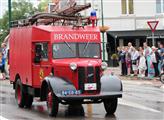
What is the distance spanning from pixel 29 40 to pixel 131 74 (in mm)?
15761

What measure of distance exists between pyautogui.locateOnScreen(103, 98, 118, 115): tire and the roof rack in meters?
2.47

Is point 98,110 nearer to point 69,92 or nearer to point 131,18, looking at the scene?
point 69,92

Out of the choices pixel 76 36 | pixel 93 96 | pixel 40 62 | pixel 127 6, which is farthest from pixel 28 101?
pixel 127 6

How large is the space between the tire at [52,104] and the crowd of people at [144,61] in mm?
12822

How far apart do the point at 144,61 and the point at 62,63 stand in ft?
49.1

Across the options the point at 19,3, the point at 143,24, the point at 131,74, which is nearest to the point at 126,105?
the point at 131,74

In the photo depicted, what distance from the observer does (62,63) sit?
575 inches

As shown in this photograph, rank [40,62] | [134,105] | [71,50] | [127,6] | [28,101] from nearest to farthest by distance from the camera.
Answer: [71,50] → [40,62] → [134,105] → [28,101] → [127,6]

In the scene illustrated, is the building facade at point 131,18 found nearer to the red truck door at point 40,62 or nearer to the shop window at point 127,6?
the shop window at point 127,6

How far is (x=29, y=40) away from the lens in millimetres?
16062

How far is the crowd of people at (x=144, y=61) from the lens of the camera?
93.0 feet

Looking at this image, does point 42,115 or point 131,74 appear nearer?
point 42,115

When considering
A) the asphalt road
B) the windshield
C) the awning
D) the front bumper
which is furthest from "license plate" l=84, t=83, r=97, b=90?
the awning

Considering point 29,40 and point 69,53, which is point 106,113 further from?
point 29,40
